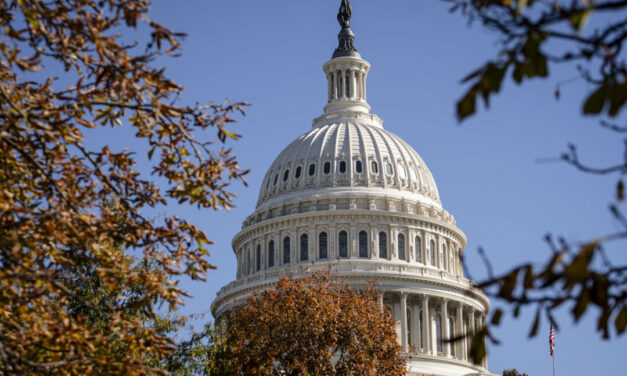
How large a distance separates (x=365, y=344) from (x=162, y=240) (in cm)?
3444

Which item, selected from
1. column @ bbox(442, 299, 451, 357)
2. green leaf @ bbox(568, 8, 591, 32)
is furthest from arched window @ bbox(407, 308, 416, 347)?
green leaf @ bbox(568, 8, 591, 32)

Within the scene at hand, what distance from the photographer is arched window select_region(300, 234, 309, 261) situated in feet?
348

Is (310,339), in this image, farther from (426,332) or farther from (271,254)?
(271,254)

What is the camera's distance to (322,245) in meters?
107

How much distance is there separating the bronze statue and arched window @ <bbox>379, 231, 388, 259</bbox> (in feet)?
127

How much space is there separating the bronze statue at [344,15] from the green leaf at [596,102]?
12743cm

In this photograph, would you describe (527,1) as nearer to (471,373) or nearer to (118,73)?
(118,73)

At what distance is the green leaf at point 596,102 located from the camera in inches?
307

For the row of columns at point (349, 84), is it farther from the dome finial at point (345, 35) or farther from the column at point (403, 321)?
the column at point (403, 321)

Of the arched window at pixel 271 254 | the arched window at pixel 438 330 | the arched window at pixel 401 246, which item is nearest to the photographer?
the arched window at pixel 438 330

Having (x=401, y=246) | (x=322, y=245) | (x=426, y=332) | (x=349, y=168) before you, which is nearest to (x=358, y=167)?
(x=349, y=168)

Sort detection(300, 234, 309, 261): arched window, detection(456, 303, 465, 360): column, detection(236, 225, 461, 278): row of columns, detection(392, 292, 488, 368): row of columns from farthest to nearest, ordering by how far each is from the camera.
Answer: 1. detection(300, 234, 309, 261): arched window
2. detection(236, 225, 461, 278): row of columns
3. detection(456, 303, 465, 360): column
4. detection(392, 292, 488, 368): row of columns

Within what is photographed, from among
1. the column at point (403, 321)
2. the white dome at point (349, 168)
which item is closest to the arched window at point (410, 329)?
the column at point (403, 321)

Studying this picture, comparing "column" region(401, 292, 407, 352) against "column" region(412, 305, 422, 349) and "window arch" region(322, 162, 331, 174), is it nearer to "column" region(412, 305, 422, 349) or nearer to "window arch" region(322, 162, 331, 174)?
"column" region(412, 305, 422, 349)
